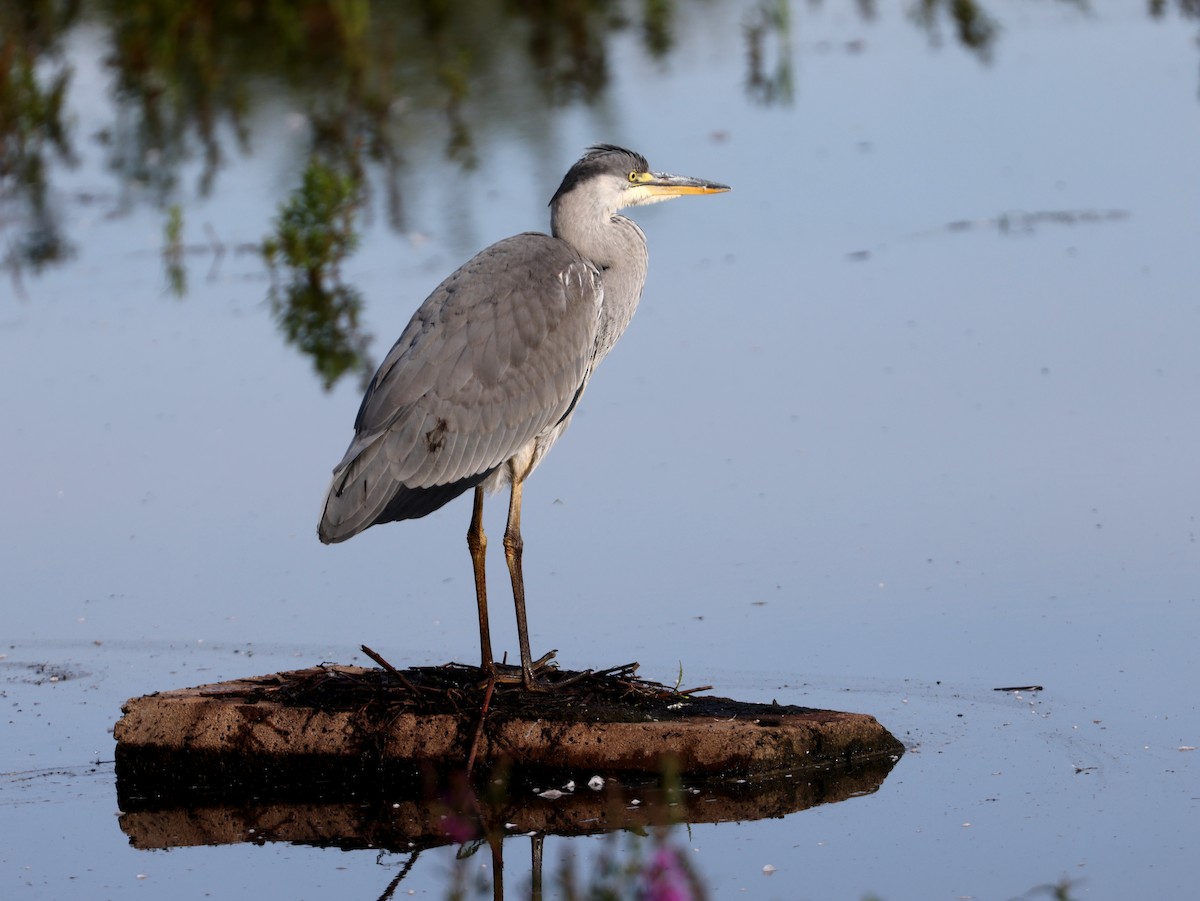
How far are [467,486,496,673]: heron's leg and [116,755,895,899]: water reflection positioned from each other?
20.2 inches

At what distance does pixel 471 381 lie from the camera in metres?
7.43

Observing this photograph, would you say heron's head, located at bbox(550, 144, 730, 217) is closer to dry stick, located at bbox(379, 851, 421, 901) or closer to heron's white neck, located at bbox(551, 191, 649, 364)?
heron's white neck, located at bbox(551, 191, 649, 364)

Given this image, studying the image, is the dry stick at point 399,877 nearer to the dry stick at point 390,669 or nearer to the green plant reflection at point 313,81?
the dry stick at point 390,669

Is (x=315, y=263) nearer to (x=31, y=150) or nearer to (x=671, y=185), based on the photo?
(x=671, y=185)

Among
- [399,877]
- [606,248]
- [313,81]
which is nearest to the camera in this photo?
[399,877]

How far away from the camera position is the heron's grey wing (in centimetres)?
716

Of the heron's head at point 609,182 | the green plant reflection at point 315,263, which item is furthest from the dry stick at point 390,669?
the green plant reflection at point 315,263

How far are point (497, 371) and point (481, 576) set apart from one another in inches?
27.4

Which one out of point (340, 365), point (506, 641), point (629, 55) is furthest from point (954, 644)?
point (629, 55)

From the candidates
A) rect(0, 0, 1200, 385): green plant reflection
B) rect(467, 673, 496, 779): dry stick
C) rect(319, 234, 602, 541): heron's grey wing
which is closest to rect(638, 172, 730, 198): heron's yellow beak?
rect(319, 234, 602, 541): heron's grey wing

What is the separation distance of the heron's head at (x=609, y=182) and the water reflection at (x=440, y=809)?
2194mm

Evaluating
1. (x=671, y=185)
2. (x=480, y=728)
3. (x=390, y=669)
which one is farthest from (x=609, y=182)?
(x=480, y=728)

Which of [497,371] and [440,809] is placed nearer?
[440,809]

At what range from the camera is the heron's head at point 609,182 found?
789 cm
